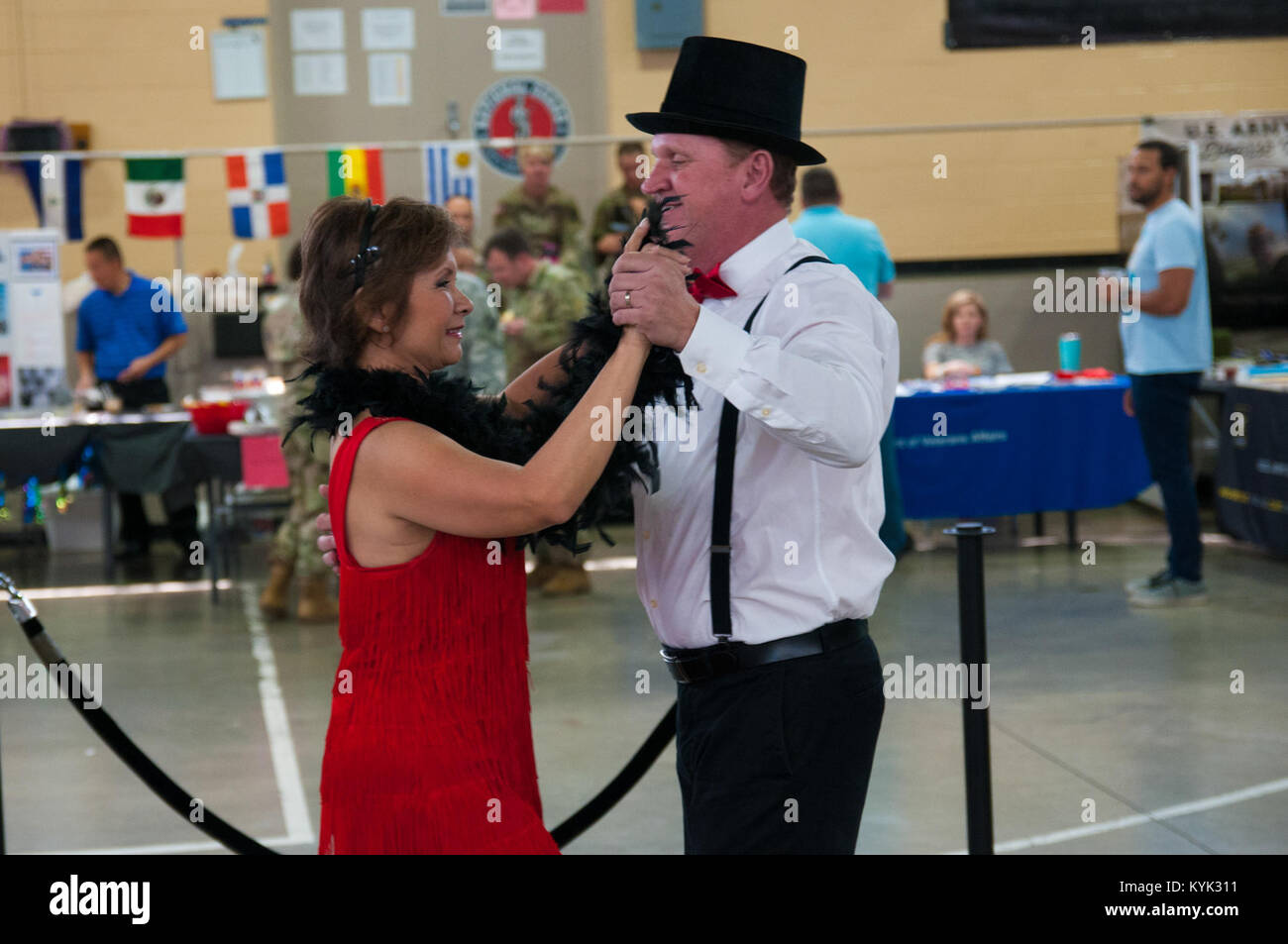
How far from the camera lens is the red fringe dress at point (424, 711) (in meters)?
1.97

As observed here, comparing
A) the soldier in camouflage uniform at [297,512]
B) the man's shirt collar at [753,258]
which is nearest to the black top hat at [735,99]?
the man's shirt collar at [753,258]

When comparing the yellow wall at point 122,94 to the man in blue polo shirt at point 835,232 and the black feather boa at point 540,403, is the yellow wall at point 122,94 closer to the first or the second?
the man in blue polo shirt at point 835,232

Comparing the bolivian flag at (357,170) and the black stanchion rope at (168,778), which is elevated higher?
the bolivian flag at (357,170)

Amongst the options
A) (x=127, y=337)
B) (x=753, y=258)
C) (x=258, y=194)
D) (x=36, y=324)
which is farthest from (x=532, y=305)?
(x=753, y=258)

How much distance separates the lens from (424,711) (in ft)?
6.48

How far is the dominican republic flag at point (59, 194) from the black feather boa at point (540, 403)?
23.3ft

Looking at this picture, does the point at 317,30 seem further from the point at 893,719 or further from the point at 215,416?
the point at 893,719

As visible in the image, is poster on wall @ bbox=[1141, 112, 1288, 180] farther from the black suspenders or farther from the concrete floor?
the black suspenders

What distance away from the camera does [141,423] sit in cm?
746

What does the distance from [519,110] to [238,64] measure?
1946mm

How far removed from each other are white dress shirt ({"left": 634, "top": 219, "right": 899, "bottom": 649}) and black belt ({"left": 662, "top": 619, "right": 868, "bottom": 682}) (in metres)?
0.01
